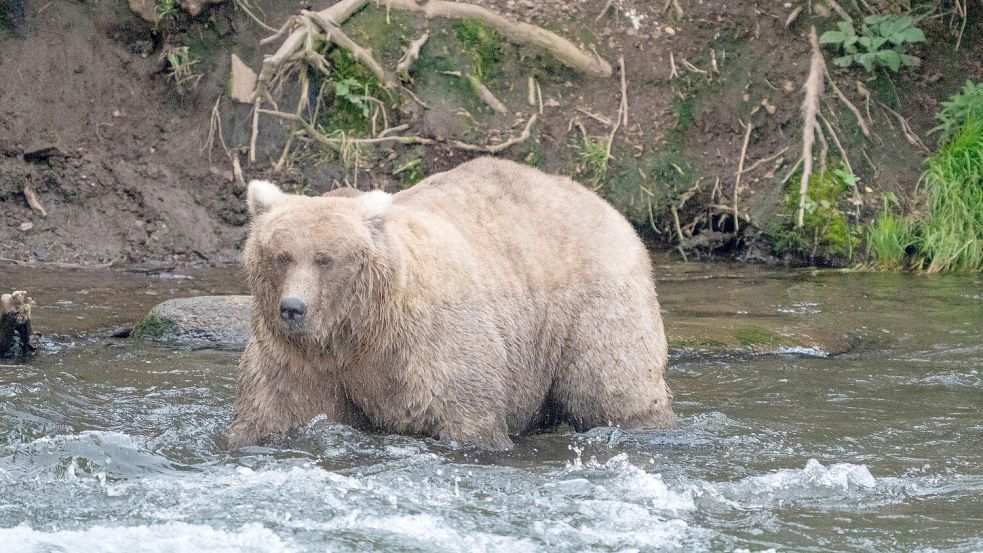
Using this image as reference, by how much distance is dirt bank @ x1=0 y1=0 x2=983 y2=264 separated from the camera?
39.4ft

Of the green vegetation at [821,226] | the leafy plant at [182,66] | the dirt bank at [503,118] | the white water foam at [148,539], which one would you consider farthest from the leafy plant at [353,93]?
the white water foam at [148,539]

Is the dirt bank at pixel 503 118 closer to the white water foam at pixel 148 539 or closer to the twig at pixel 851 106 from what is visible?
the twig at pixel 851 106

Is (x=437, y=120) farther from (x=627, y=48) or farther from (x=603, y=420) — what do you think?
(x=603, y=420)

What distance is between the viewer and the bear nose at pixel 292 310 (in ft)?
Result: 18.7

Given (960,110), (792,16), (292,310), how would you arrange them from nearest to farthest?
(292,310)
(960,110)
(792,16)

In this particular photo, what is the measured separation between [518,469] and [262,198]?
5.55 feet

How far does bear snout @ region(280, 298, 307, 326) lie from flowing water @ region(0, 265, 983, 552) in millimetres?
695

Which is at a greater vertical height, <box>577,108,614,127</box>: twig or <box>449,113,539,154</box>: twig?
<box>577,108,614,127</box>: twig

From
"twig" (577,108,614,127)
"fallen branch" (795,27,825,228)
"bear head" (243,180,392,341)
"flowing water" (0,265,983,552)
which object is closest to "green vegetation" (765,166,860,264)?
"fallen branch" (795,27,825,228)

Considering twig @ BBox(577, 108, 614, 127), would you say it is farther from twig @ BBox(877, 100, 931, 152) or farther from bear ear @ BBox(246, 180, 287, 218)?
bear ear @ BBox(246, 180, 287, 218)

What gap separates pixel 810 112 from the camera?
40.4 ft

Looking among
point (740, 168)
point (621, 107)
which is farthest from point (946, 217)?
point (621, 107)

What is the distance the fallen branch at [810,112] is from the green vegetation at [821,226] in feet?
0.34

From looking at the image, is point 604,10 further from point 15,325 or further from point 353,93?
point 15,325
